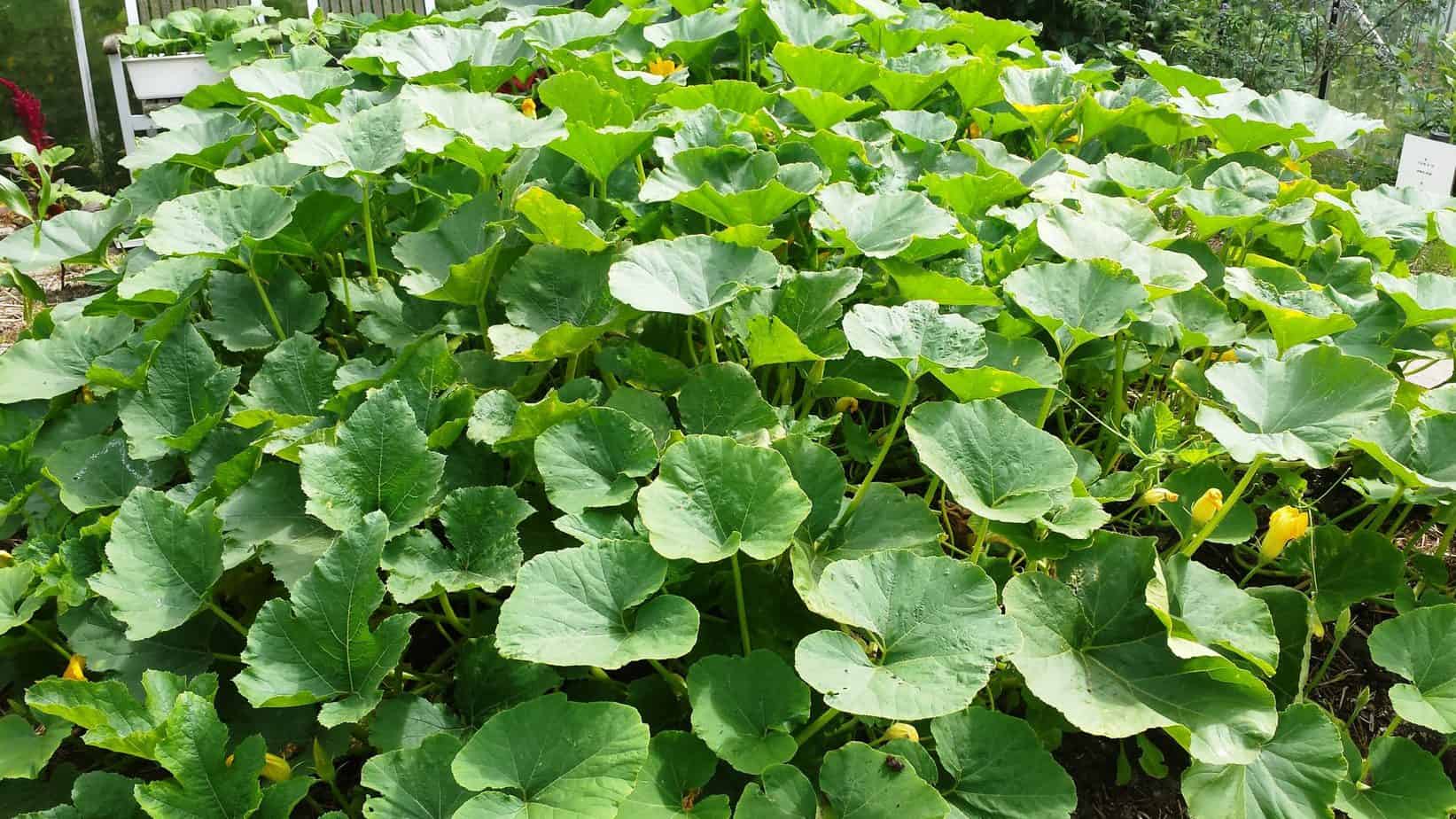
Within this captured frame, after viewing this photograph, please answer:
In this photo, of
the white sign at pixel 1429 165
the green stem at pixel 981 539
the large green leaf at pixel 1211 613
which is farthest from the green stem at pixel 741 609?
the white sign at pixel 1429 165

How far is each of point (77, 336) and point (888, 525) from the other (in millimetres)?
1154

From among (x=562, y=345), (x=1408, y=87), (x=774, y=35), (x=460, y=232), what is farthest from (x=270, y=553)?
(x=1408, y=87)

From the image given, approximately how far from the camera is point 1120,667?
3.38 feet

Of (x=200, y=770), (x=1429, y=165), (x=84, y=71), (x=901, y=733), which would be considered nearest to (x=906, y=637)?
(x=901, y=733)

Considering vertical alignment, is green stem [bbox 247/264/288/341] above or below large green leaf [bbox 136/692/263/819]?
above

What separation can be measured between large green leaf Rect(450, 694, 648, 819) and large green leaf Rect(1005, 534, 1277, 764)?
39cm

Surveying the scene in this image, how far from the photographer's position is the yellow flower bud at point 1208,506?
117cm

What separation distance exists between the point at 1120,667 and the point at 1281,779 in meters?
0.19

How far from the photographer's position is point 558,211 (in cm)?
126

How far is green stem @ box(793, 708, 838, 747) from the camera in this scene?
0.96m

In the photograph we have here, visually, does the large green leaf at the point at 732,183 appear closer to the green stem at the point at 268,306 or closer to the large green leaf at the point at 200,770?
the green stem at the point at 268,306

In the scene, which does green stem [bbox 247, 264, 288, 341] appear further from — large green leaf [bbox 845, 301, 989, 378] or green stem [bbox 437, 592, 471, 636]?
large green leaf [bbox 845, 301, 989, 378]

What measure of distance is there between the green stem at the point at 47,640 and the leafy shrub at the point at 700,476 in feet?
0.06

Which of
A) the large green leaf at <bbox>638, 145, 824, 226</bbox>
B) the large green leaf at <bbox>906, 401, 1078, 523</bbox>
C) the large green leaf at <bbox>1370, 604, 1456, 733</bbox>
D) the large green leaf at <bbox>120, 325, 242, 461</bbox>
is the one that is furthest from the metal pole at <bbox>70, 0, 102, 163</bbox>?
the large green leaf at <bbox>1370, 604, 1456, 733</bbox>
